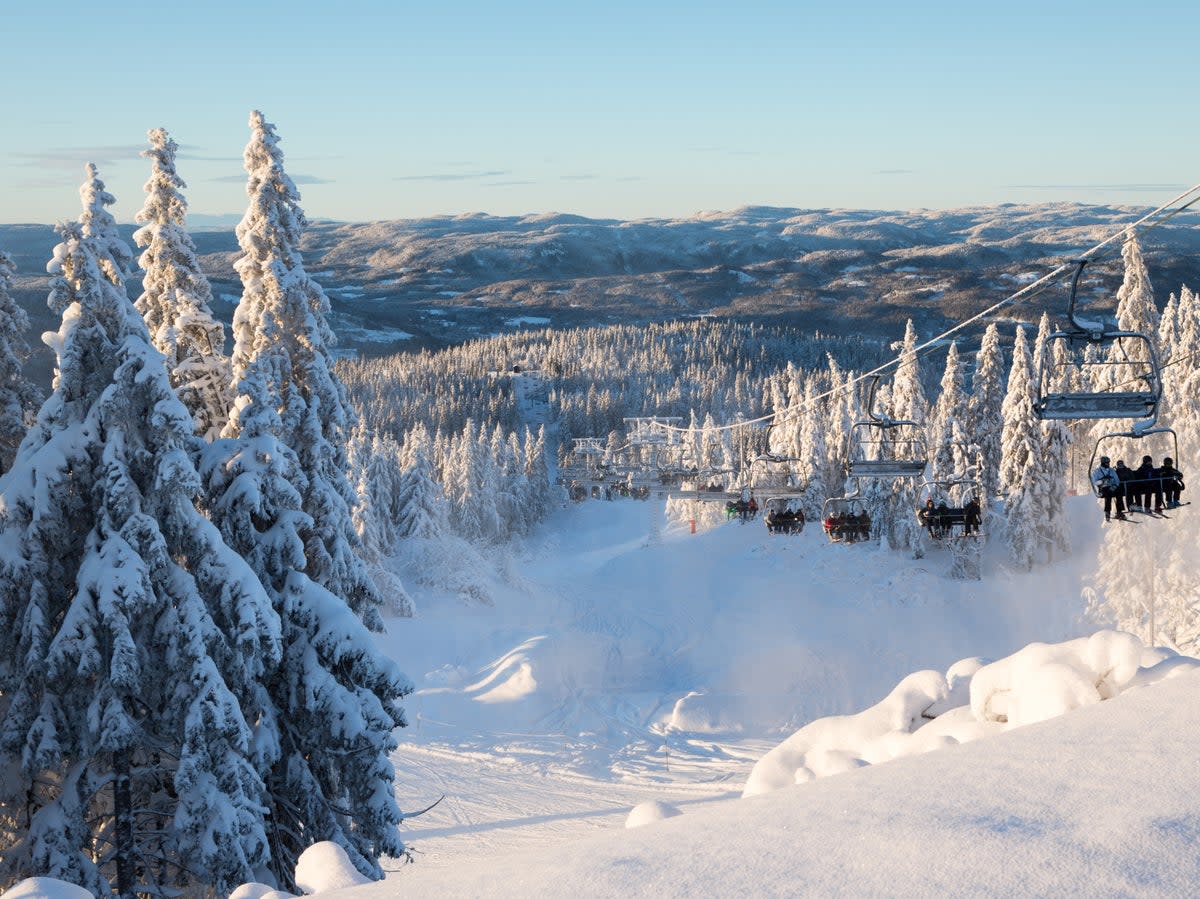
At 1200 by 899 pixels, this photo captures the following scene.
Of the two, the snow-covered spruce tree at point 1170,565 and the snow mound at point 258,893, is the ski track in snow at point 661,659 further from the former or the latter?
the snow mound at point 258,893

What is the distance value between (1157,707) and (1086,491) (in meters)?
63.7

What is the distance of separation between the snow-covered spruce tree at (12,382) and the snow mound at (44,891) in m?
11.6

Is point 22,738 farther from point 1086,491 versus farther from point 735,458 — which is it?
point 735,458

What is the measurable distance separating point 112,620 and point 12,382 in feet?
23.0

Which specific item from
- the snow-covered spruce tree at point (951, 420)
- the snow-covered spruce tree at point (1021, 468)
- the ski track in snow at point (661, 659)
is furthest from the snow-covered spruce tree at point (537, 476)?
the snow-covered spruce tree at point (1021, 468)

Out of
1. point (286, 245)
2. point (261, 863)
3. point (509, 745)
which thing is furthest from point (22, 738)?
point (509, 745)

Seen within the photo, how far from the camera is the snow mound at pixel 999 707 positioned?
33.4ft

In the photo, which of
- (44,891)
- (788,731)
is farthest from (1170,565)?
(44,891)

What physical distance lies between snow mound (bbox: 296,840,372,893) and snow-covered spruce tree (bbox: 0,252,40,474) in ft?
37.9

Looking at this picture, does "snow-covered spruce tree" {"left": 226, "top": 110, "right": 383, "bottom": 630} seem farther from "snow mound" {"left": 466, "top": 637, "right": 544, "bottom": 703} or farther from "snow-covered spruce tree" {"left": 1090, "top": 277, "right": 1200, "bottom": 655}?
"snow mound" {"left": 466, "top": 637, "right": 544, "bottom": 703}

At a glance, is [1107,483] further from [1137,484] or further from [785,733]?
[785,733]

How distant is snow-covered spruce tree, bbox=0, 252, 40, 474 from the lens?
57.4 ft

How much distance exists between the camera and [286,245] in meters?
18.5

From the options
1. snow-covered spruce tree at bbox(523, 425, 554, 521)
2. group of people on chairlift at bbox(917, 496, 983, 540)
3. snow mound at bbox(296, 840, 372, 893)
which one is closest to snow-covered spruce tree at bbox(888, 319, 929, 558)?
group of people on chairlift at bbox(917, 496, 983, 540)
